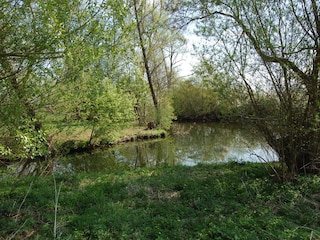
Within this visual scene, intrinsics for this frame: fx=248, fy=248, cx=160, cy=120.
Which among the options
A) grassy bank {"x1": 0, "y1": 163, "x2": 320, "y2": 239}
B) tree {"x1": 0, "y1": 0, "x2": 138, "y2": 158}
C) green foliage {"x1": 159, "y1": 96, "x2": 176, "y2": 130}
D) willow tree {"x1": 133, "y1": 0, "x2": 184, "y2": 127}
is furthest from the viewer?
green foliage {"x1": 159, "y1": 96, "x2": 176, "y2": 130}

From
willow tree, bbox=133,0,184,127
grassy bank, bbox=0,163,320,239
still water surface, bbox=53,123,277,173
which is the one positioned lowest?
still water surface, bbox=53,123,277,173

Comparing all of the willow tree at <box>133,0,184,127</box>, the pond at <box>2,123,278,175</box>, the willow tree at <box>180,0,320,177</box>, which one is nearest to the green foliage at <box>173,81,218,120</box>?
the willow tree at <box>133,0,184,127</box>

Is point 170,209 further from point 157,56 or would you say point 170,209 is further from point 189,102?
point 189,102

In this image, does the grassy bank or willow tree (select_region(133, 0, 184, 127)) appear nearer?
the grassy bank

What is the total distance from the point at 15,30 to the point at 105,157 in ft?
33.0

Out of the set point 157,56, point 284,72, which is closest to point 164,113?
point 157,56

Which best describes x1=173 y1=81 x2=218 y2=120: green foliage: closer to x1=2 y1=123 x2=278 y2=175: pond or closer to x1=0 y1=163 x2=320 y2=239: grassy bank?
x1=2 y1=123 x2=278 y2=175: pond

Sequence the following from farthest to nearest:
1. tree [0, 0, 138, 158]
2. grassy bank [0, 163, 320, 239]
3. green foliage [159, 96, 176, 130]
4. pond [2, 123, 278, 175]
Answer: green foliage [159, 96, 176, 130] → pond [2, 123, 278, 175] → grassy bank [0, 163, 320, 239] → tree [0, 0, 138, 158]

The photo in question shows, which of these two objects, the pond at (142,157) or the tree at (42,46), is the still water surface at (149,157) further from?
the tree at (42,46)

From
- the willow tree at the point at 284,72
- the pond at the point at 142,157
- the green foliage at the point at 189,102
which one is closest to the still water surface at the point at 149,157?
the pond at the point at 142,157

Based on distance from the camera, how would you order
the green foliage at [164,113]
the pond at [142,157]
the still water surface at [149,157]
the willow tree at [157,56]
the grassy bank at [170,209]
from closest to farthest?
1. the grassy bank at [170,209]
2. the pond at [142,157]
3. the still water surface at [149,157]
4. the willow tree at [157,56]
5. the green foliage at [164,113]

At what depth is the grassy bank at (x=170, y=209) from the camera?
3.22 meters

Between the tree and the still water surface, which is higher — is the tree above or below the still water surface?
above

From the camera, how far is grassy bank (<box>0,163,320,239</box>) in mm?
3221
